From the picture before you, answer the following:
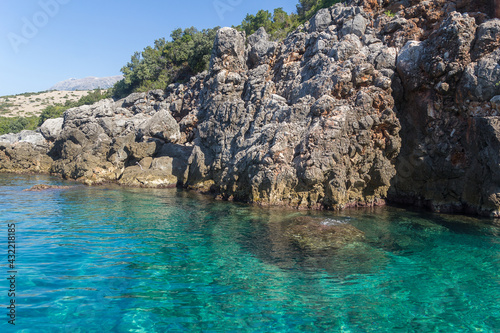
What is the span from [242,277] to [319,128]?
1232 cm

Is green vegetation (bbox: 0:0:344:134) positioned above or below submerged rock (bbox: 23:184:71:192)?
above

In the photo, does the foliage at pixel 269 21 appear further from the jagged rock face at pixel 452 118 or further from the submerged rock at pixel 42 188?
the submerged rock at pixel 42 188

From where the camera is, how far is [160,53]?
56.4 metres

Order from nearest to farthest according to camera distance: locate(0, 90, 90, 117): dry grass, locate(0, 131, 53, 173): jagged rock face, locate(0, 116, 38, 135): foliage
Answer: locate(0, 131, 53, 173): jagged rock face, locate(0, 116, 38, 135): foliage, locate(0, 90, 90, 117): dry grass

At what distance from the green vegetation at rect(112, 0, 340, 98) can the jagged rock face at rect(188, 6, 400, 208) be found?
22895 millimetres

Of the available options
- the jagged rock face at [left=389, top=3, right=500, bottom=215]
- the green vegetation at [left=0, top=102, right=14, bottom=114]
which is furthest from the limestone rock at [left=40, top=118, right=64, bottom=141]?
the green vegetation at [left=0, top=102, right=14, bottom=114]

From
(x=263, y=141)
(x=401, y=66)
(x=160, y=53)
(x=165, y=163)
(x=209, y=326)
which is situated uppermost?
(x=160, y=53)

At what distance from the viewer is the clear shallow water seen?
22.3 feet

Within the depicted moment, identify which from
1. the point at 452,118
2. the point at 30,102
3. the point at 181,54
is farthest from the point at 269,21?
the point at 30,102

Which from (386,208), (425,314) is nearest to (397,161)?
(386,208)

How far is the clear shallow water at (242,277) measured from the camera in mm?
6801

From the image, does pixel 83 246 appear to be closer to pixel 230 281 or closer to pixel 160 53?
pixel 230 281

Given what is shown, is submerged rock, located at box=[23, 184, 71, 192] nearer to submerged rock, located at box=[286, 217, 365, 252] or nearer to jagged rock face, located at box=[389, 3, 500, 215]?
submerged rock, located at box=[286, 217, 365, 252]

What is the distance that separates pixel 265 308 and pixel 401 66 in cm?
1848
